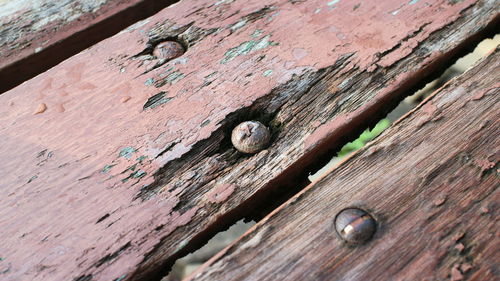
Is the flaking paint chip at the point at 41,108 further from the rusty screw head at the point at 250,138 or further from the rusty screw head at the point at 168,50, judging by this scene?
the rusty screw head at the point at 250,138

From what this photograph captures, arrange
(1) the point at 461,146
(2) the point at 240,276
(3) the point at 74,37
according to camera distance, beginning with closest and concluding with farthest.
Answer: (2) the point at 240,276 → (1) the point at 461,146 → (3) the point at 74,37

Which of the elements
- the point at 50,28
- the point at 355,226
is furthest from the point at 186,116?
the point at 50,28

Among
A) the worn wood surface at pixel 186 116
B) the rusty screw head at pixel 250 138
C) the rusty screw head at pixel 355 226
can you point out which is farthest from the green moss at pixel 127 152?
the rusty screw head at pixel 355 226

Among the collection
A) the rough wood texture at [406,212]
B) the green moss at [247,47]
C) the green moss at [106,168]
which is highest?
the green moss at [247,47]

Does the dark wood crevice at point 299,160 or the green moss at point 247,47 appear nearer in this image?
the dark wood crevice at point 299,160

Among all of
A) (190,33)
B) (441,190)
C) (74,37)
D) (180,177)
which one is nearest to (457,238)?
(441,190)

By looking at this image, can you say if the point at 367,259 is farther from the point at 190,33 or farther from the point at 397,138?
the point at 190,33

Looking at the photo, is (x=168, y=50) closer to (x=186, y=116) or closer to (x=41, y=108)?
(x=186, y=116)
